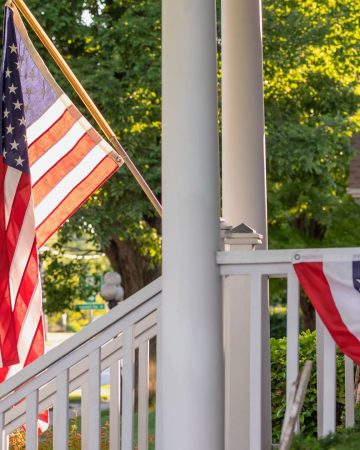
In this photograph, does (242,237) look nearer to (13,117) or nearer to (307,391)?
(13,117)

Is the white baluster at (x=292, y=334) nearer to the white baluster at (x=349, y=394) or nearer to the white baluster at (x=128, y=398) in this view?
the white baluster at (x=349, y=394)

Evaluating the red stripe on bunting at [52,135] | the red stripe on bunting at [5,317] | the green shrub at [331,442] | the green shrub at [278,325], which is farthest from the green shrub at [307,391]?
the green shrub at [278,325]

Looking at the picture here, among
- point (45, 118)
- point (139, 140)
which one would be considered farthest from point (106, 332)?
point (139, 140)

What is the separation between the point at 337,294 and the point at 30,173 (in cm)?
229

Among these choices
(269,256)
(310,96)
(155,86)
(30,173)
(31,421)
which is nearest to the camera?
(269,256)

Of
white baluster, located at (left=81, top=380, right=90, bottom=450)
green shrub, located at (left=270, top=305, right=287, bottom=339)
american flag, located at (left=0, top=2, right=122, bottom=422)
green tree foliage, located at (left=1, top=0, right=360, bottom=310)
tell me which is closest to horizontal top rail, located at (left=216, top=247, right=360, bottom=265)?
white baluster, located at (left=81, top=380, right=90, bottom=450)

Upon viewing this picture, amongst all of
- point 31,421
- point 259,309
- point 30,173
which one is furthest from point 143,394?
point 30,173

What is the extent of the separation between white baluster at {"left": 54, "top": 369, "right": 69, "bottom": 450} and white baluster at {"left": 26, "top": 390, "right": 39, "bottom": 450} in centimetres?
10

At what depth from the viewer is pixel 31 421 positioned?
197 inches

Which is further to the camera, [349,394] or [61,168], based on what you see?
[61,168]

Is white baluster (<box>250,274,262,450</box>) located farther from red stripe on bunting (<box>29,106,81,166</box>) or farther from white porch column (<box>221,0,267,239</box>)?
red stripe on bunting (<box>29,106,81,166</box>)

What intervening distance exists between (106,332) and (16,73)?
78.0 inches

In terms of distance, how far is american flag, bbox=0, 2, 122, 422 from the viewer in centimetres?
582

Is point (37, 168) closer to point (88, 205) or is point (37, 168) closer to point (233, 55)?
point (233, 55)
